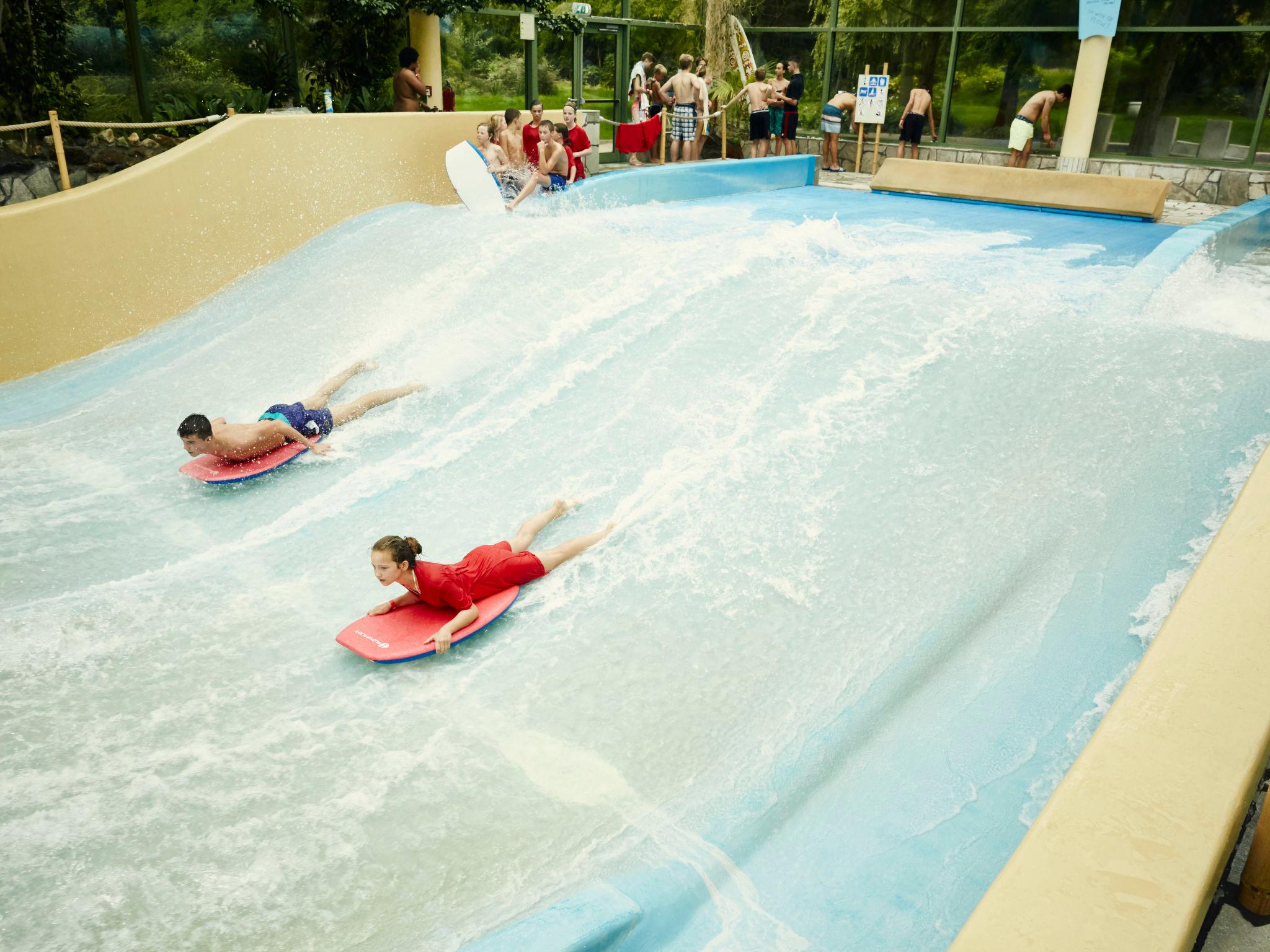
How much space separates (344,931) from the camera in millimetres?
2990

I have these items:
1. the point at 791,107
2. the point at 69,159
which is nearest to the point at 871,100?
the point at 791,107

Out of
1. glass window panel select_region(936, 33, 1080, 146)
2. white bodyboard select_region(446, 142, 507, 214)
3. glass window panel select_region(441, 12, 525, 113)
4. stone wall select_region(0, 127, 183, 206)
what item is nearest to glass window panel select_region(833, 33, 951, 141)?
glass window panel select_region(936, 33, 1080, 146)

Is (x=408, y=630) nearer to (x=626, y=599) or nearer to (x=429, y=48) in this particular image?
(x=626, y=599)

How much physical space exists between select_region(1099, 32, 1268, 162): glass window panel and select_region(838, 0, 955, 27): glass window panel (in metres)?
2.66

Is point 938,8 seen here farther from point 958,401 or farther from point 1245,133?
point 958,401

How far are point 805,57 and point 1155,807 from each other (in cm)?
1638

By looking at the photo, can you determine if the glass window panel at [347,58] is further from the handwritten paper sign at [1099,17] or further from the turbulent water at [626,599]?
the handwritten paper sign at [1099,17]

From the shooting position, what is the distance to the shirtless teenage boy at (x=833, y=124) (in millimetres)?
14898

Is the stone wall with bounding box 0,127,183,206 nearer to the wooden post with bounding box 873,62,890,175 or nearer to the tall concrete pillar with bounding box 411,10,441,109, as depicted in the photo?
the tall concrete pillar with bounding box 411,10,441,109

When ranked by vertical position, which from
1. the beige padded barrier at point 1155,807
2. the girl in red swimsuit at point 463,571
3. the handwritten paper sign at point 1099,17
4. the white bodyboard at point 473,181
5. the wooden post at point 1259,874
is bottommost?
the girl in red swimsuit at point 463,571

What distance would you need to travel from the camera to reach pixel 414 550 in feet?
14.4

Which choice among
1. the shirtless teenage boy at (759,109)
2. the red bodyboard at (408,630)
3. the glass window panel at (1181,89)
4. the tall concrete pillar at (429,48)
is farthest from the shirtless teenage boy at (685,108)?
the red bodyboard at (408,630)

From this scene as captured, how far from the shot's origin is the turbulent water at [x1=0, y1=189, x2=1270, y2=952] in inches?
125

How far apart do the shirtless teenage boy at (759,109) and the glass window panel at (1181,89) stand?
4.75 meters
